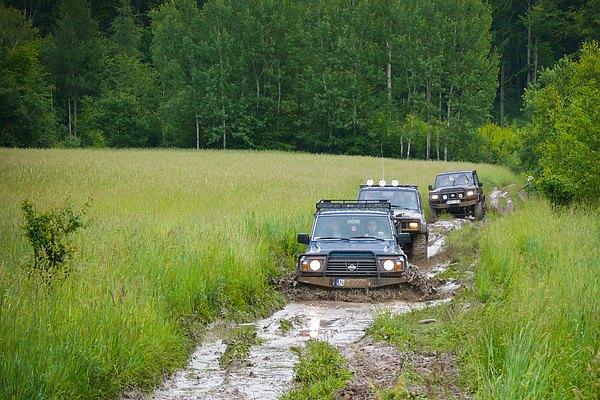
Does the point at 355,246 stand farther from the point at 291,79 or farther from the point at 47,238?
the point at 291,79

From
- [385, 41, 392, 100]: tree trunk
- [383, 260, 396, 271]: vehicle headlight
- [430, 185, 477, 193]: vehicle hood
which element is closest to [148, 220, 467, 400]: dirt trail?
[383, 260, 396, 271]: vehicle headlight

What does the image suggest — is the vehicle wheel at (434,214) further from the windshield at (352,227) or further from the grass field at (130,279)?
the windshield at (352,227)

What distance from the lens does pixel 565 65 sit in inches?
1385

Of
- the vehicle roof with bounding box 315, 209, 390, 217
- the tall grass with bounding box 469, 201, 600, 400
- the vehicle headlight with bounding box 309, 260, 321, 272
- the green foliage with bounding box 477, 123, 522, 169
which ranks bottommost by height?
the vehicle headlight with bounding box 309, 260, 321, 272

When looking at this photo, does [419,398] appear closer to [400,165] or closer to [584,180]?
[584,180]

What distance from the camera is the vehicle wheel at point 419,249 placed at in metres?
18.2

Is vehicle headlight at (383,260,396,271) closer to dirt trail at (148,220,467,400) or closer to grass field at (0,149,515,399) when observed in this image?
dirt trail at (148,220,467,400)

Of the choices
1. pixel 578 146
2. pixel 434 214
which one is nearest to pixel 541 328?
pixel 578 146

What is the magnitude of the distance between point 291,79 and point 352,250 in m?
53.3

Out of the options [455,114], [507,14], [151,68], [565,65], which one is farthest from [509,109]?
[565,65]

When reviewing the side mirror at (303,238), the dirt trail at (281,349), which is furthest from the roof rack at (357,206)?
the dirt trail at (281,349)

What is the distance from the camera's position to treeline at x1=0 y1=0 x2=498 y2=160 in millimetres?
62031

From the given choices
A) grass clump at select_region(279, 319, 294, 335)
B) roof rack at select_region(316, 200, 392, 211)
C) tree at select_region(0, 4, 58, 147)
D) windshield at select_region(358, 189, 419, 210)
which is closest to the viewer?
grass clump at select_region(279, 319, 294, 335)

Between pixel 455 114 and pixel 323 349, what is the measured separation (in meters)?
57.2
